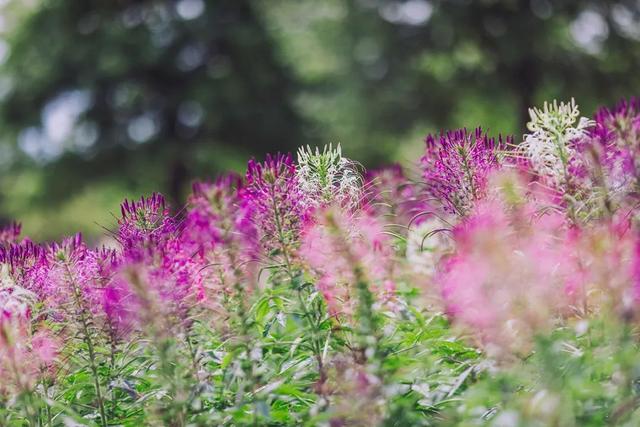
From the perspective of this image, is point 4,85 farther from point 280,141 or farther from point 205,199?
point 205,199

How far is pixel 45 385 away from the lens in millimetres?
3041

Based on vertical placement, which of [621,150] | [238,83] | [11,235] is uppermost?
[238,83]

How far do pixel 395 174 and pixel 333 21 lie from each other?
13.4 m

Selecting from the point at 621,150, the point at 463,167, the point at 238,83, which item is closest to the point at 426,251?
the point at 463,167

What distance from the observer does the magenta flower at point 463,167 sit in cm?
316

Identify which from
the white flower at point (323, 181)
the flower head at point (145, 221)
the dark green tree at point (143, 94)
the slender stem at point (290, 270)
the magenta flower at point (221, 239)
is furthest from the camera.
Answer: the dark green tree at point (143, 94)

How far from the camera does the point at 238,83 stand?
1811cm

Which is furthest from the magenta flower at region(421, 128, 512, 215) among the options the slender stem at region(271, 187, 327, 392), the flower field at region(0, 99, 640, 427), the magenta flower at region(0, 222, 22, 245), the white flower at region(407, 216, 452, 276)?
the magenta flower at region(0, 222, 22, 245)

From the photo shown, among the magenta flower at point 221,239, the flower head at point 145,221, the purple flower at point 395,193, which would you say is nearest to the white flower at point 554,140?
the magenta flower at point 221,239

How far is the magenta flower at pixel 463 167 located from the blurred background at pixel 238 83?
12929 mm

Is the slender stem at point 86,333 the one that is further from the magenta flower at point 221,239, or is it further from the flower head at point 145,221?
the magenta flower at point 221,239

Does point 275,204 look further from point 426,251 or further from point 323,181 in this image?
point 426,251

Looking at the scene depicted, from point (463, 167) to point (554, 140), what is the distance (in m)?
0.40

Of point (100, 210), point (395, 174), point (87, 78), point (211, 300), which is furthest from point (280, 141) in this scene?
point (211, 300)
